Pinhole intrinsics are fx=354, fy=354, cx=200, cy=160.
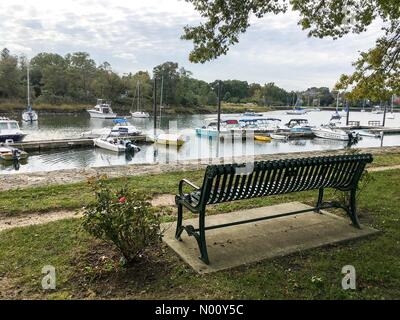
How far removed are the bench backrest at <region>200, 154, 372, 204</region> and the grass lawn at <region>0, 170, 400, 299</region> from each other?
82 centimetres

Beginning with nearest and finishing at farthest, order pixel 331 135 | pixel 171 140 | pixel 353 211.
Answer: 1. pixel 353 211
2. pixel 171 140
3. pixel 331 135

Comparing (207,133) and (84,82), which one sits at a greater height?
(84,82)

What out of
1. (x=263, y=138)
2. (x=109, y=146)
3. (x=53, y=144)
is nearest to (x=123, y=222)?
(x=109, y=146)

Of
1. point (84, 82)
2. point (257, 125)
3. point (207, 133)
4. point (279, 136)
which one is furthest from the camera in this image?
point (84, 82)

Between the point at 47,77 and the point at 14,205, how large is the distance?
3703 inches

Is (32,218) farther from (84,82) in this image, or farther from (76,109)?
(84,82)

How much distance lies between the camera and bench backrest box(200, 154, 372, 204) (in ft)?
12.8

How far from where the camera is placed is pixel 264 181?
4.39 meters

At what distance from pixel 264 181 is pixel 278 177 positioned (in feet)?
0.62

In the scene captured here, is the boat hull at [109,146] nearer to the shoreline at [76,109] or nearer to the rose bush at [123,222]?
the rose bush at [123,222]

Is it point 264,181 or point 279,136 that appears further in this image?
point 279,136
